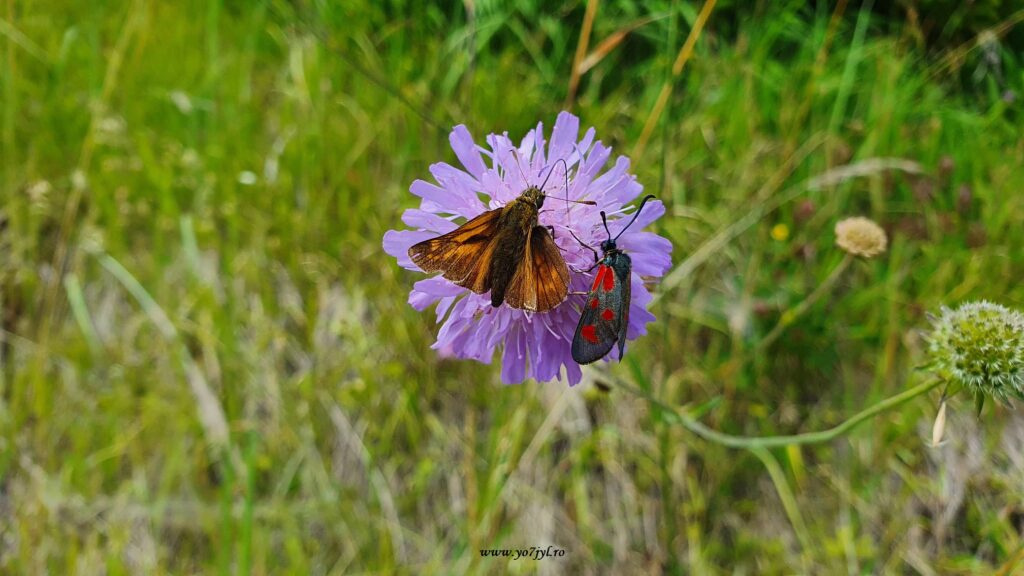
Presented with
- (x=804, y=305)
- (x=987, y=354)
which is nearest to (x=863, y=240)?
(x=804, y=305)

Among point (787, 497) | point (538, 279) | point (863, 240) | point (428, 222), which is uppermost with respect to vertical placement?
point (863, 240)

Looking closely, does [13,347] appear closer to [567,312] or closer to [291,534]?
[291,534]

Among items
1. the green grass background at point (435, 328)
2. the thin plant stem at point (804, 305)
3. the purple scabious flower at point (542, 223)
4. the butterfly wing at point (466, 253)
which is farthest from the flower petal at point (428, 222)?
the thin plant stem at point (804, 305)

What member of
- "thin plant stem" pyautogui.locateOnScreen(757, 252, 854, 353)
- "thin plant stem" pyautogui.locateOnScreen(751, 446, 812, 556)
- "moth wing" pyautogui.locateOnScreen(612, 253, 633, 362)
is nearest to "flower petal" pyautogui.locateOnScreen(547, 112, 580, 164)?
"moth wing" pyautogui.locateOnScreen(612, 253, 633, 362)

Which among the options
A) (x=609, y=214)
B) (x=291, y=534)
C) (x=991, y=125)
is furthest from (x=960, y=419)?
(x=291, y=534)

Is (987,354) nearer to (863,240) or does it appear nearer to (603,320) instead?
(863,240)

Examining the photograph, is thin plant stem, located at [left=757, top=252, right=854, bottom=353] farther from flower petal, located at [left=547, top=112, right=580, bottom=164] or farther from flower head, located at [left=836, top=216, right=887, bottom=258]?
flower petal, located at [left=547, top=112, right=580, bottom=164]
